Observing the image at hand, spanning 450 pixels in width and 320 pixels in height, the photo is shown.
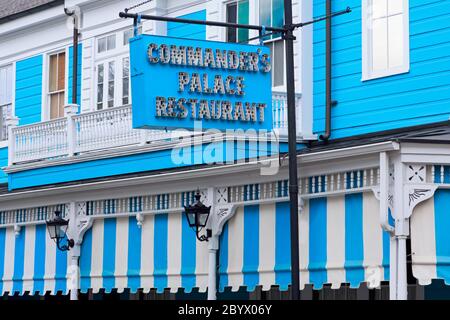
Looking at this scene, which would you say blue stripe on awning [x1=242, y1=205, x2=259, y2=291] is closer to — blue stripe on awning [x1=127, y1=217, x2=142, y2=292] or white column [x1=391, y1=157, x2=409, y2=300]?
blue stripe on awning [x1=127, y1=217, x2=142, y2=292]

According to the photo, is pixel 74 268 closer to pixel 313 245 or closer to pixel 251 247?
pixel 251 247

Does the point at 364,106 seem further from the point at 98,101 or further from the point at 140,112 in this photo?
the point at 98,101

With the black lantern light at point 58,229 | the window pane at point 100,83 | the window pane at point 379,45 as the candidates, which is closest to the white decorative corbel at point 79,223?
the black lantern light at point 58,229

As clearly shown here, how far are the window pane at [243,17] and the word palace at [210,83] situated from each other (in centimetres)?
345

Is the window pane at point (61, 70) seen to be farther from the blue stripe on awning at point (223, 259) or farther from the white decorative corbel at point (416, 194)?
the white decorative corbel at point (416, 194)

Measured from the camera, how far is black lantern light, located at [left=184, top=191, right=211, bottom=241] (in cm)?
1816

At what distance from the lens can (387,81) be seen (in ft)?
58.1

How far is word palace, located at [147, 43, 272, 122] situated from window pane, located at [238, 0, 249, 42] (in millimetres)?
3445

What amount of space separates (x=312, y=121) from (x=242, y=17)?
249 centimetres

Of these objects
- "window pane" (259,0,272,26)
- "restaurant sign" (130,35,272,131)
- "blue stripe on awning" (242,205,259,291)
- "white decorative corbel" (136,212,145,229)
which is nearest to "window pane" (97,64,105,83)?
"white decorative corbel" (136,212,145,229)

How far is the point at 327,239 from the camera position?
1659cm

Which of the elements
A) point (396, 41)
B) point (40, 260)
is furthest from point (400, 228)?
point (40, 260)
